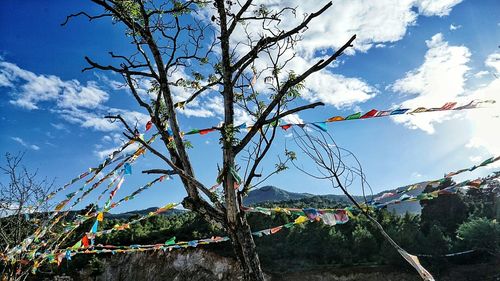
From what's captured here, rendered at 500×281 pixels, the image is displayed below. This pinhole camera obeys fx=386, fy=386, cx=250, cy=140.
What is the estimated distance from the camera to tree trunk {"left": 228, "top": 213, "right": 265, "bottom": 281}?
5.50 metres

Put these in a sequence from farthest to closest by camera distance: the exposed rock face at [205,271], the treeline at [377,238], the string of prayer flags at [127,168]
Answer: the treeline at [377,238] → the exposed rock face at [205,271] → the string of prayer flags at [127,168]

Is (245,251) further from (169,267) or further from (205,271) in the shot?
(169,267)

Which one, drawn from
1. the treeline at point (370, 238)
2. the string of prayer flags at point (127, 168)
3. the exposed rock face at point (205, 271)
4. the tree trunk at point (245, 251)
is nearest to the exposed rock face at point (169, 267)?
the exposed rock face at point (205, 271)

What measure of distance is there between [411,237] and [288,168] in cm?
1753

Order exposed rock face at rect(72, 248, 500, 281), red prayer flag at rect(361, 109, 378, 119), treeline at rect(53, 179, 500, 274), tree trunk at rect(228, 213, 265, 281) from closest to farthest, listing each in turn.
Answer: tree trunk at rect(228, 213, 265, 281)
red prayer flag at rect(361, 109, 378, 119)
exposed rock face at rect(72, 248, 500, 281)
treeline at rect(53, 179, 500, 274)

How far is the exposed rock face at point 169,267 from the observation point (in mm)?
23984

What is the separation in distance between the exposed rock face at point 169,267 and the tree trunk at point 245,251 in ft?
61.5

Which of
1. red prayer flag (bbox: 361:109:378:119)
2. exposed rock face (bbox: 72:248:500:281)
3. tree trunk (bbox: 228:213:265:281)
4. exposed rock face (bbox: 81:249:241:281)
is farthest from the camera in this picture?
exposed rock face (bbox: 81:249:241:281)

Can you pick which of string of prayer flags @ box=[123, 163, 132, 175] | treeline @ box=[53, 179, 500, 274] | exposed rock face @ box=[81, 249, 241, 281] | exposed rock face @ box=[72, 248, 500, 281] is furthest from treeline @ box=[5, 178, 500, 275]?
string of prayer flags @ box=[123, 163, 132, 175]

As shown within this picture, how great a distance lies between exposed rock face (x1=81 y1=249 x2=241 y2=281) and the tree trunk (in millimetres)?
18735

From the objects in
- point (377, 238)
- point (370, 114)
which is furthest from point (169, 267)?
point (370, 114)

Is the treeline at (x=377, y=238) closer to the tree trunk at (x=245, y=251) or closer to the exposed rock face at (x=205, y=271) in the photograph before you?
the exposed rock face at (x=205, y=271)

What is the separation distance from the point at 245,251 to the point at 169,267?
72.7 feet

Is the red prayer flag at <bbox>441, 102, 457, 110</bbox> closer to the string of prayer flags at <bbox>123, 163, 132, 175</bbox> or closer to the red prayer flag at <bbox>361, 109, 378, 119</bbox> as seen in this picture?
the red prayer flag at <bbox>361, 109, 378, 119</bbox>
